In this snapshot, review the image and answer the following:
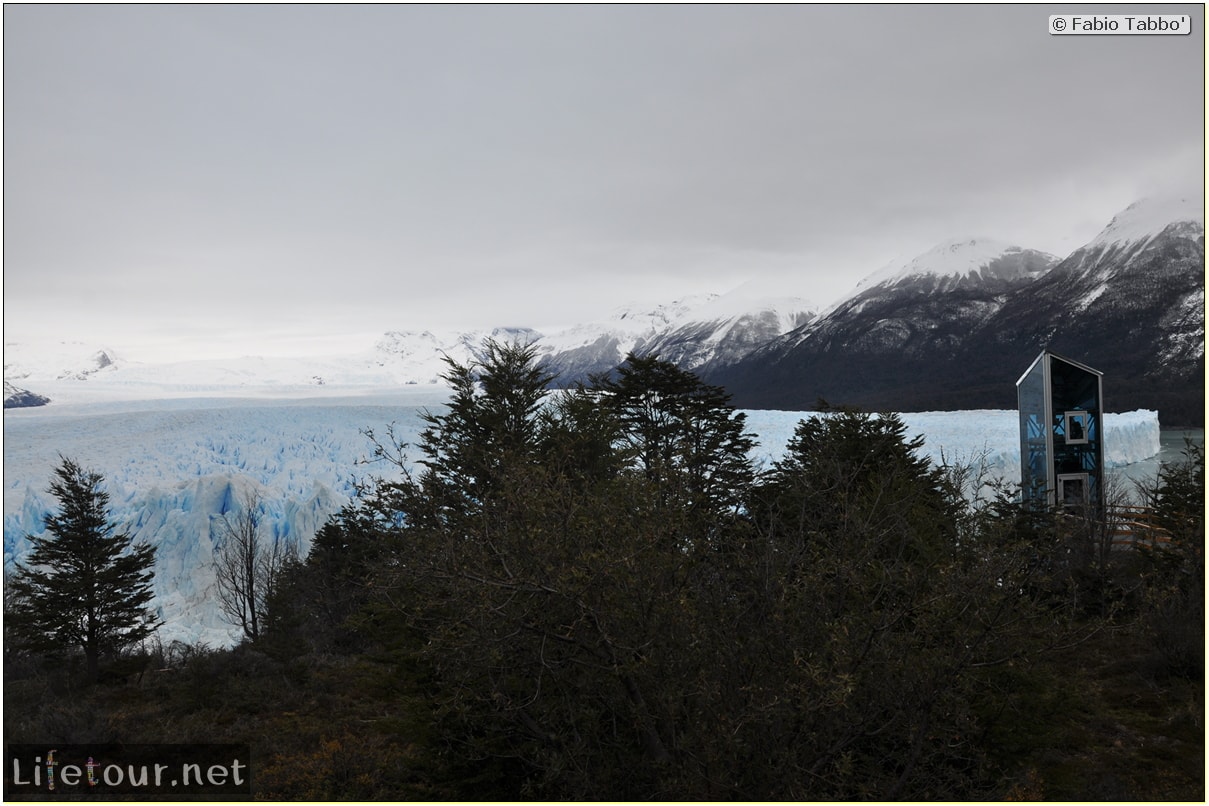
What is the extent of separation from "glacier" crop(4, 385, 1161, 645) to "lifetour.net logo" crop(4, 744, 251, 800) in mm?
12937

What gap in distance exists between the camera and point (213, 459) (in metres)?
23.4

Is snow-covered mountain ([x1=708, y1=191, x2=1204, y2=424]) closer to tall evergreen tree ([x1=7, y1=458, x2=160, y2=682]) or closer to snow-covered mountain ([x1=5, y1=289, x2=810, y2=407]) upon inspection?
snow-covered mountain ([x1=5, y1=289, x2=810, y2=407])

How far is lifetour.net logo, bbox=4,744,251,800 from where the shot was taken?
6777 millimetres

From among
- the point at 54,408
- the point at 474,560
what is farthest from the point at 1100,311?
the point at 54,408

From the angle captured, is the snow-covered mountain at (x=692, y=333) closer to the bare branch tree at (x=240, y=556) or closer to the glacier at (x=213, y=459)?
the glacier at (x=213, y=459)

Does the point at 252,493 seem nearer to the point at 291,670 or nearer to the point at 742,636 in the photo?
the point at 291,670

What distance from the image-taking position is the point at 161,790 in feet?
20.9

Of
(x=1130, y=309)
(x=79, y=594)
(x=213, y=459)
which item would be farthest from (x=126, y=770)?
(x=1130, y=309)

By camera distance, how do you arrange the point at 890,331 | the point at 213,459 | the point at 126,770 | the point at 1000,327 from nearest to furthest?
the point at 126,770 < the point at 213,459 < the point at 890,331 < the point at 1000,327

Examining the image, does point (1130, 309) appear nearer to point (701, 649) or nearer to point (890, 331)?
point (890, 331)

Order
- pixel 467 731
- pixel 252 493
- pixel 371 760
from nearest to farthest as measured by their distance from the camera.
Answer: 1. pixel 467 731
2. pixel 371 760
3. pixel 252 493

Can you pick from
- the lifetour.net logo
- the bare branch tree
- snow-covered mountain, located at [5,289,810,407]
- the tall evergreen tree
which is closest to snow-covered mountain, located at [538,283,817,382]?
snow-covered mountain, located at [5,289,810,407]

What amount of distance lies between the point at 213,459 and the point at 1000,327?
42745 mm

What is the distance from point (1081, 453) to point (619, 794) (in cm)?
1372
